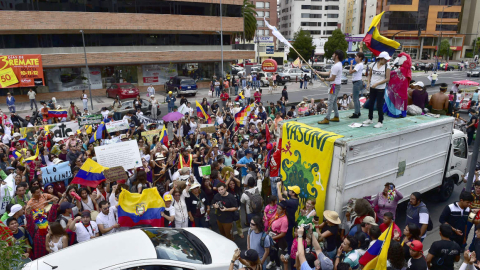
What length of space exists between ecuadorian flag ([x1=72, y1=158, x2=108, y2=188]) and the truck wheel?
8784 mm

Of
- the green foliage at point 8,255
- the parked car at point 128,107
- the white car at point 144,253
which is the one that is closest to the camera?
the green foliage at point 8,255

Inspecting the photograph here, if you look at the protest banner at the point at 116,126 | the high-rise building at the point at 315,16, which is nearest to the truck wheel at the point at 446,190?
the protest banner at the point at 116,126

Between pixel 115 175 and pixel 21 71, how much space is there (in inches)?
984

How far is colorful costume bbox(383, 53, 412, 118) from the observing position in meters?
8.20

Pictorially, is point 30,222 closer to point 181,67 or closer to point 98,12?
point 98,12

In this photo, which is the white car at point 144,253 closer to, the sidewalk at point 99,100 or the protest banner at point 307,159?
the protest banner at point 307,159

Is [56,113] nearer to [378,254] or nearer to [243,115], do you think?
[243,115]

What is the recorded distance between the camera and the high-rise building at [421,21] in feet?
245

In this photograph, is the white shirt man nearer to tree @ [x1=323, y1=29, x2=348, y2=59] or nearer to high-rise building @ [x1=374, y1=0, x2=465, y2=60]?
tree @ [x1=323, y1=29, x2=348, y2=59]

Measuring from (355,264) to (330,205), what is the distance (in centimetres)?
161

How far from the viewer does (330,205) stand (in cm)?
648

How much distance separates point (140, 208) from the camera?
6.41m

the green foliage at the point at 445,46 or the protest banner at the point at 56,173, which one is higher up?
the green foliage at the point at 445,46

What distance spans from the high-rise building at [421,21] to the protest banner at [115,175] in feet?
258
